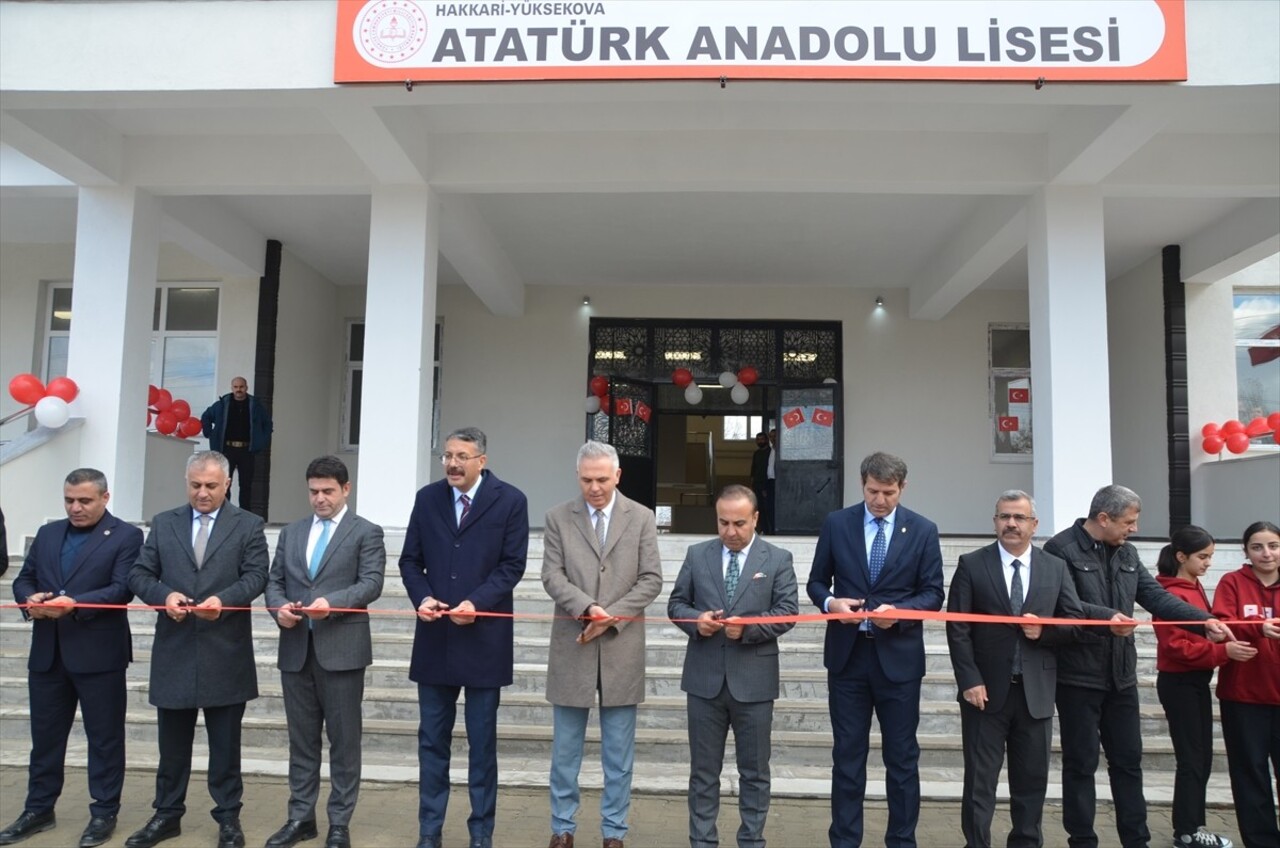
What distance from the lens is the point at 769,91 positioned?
620 centimetres

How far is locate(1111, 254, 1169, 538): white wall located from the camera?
1099 cm

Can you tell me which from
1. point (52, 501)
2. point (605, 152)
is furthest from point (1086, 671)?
point (52, 501)

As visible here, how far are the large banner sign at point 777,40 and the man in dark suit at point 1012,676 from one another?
3.30 metres

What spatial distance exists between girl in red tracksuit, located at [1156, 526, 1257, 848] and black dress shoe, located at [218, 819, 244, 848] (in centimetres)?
382

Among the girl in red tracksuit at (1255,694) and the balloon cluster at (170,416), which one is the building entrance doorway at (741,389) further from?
the girl in red tracksuit at (1255,694)

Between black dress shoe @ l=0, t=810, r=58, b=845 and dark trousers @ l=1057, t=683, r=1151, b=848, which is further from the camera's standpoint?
black dress shoe @ l=0, t=810, r=58, b=845

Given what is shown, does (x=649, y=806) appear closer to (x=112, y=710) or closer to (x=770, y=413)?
(x=112, y=710)

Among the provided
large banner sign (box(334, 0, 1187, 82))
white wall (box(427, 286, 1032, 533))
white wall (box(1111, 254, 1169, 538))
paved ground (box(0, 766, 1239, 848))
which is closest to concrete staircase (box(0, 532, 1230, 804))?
paved ground (box(0, 766, 1239, 848))

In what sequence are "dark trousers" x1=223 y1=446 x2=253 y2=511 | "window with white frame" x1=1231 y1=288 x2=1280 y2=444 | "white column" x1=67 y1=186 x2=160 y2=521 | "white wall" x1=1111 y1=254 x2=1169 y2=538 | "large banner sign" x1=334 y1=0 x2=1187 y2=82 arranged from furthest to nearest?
"window with white frame" x1=1231 y1=288 x2=1280 y2=444 < "white wall" x1=1111 y1=254 x2=1169 y2=538 < "dark trousers" x1=223 y1=446 x2=253 y2=511 < "white column" x1=67 y1=186 x2=160 y2=521 < "large banner sign" x1=334 y1=0 x2=1187 y2=82

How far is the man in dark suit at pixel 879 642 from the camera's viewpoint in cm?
375

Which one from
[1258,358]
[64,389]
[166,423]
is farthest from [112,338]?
[1258,358]

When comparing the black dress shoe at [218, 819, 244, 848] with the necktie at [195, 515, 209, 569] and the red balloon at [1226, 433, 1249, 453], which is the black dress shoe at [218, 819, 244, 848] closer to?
the necktie at [195, 515, 209, 569]

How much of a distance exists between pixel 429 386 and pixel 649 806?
461cm

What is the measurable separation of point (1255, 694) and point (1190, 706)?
262 mm
